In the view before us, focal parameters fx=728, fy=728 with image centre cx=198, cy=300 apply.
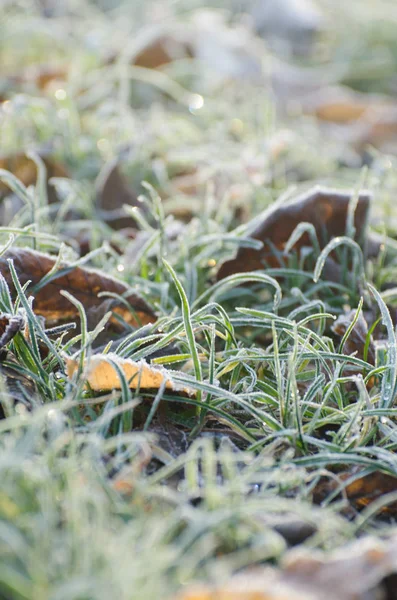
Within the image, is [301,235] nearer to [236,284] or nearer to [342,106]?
[236,284]

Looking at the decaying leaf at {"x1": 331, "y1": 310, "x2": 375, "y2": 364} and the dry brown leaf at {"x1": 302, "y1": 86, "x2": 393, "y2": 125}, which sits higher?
the decaying leaf at {"x1": 331, "y1": 310, "x2": 375, "y2": 364}

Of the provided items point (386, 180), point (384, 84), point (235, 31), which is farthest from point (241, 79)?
point (386, 180)

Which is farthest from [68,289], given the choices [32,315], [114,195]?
[114,195]

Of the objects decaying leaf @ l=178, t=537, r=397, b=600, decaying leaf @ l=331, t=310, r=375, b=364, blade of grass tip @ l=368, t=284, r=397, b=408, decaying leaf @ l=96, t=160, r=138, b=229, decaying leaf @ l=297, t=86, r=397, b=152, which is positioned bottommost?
decaying leaf @ l=297, t=86, r=397, b=152

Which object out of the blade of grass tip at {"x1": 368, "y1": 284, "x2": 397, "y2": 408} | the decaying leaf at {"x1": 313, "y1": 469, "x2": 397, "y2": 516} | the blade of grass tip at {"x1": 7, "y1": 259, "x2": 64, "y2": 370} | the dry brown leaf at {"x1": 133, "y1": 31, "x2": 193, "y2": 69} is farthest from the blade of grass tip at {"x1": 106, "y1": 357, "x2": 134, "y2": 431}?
the dry brown leaf at {"x1": 133, "y1": 31, "x2": 193, "y2": 69}

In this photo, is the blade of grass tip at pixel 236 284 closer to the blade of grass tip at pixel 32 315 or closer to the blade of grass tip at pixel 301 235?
the blade of grass tip at pixel 301 235

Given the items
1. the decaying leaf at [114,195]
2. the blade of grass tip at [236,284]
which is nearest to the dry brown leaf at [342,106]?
the decaying leaf at [114,195]

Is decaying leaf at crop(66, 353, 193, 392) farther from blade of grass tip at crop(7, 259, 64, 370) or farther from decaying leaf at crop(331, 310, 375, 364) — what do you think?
decaying leaf at crop(331, 310, 375, 364)

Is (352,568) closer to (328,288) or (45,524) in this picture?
(45,524)
